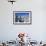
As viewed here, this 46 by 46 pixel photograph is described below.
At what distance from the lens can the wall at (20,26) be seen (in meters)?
5.58

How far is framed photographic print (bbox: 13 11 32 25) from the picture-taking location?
559 cm

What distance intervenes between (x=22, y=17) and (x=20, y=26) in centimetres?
36

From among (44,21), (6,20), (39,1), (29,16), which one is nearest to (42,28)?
(44,21)

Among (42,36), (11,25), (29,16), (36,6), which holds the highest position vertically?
(36,6)

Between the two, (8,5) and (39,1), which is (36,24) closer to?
(39,1)

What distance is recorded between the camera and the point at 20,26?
5617mm

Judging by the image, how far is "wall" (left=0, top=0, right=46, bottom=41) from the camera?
18.3 feet

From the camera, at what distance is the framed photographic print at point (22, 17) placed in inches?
220

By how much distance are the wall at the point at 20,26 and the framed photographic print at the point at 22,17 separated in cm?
12

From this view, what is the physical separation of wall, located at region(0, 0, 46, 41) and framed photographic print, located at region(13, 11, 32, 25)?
12 cm

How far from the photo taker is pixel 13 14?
221 inches

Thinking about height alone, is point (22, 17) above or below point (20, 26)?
above

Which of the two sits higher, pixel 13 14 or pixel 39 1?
pixel 39 1

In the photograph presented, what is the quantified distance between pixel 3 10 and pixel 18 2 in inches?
26.2
